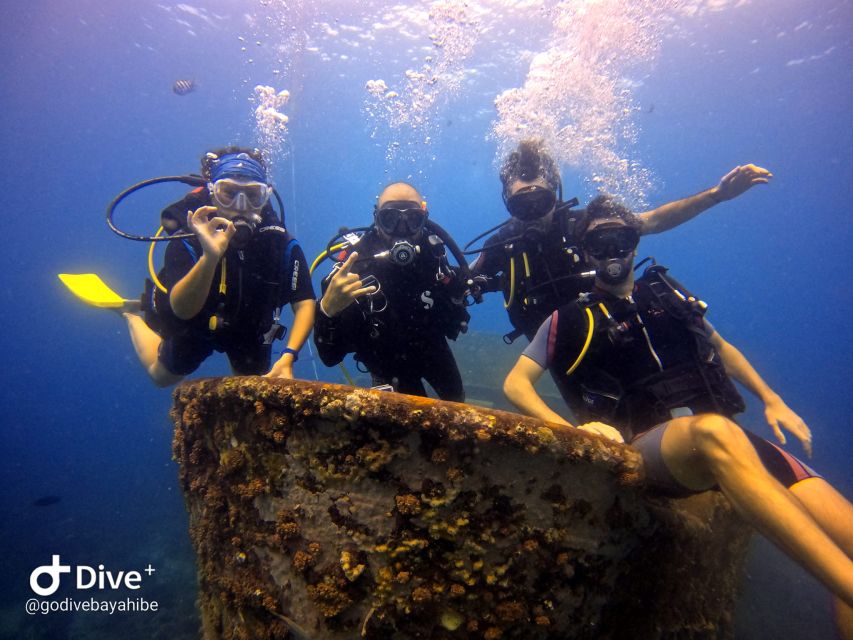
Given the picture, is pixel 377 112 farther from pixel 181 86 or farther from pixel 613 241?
pixel 613 241

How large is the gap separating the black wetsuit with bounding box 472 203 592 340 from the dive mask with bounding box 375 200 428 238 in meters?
1.29

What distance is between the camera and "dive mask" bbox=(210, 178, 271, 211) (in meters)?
4.14

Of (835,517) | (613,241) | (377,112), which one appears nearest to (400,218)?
(613,241)

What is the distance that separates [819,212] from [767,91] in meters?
80.8

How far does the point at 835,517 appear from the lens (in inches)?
97.9

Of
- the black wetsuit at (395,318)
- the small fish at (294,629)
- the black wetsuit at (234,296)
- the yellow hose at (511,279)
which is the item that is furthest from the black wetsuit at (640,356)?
the black wetsuit at (234,296)

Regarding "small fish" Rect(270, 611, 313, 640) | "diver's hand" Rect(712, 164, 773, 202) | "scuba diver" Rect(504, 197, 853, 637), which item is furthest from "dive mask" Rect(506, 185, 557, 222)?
"small fish" Rect(270, 611, 313, 640)

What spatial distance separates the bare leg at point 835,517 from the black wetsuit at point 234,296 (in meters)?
4.46

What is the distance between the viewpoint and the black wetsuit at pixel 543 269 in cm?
502

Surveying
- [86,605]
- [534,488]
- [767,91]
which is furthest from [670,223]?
[767,91]

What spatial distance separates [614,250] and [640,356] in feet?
3.03

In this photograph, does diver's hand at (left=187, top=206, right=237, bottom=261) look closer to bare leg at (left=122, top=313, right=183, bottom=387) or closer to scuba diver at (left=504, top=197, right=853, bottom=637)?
scuba diver at (left=504, top=197, right=853, bottom=637)

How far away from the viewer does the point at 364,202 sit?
10838cm

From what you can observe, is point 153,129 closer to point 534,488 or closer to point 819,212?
point 534,488
